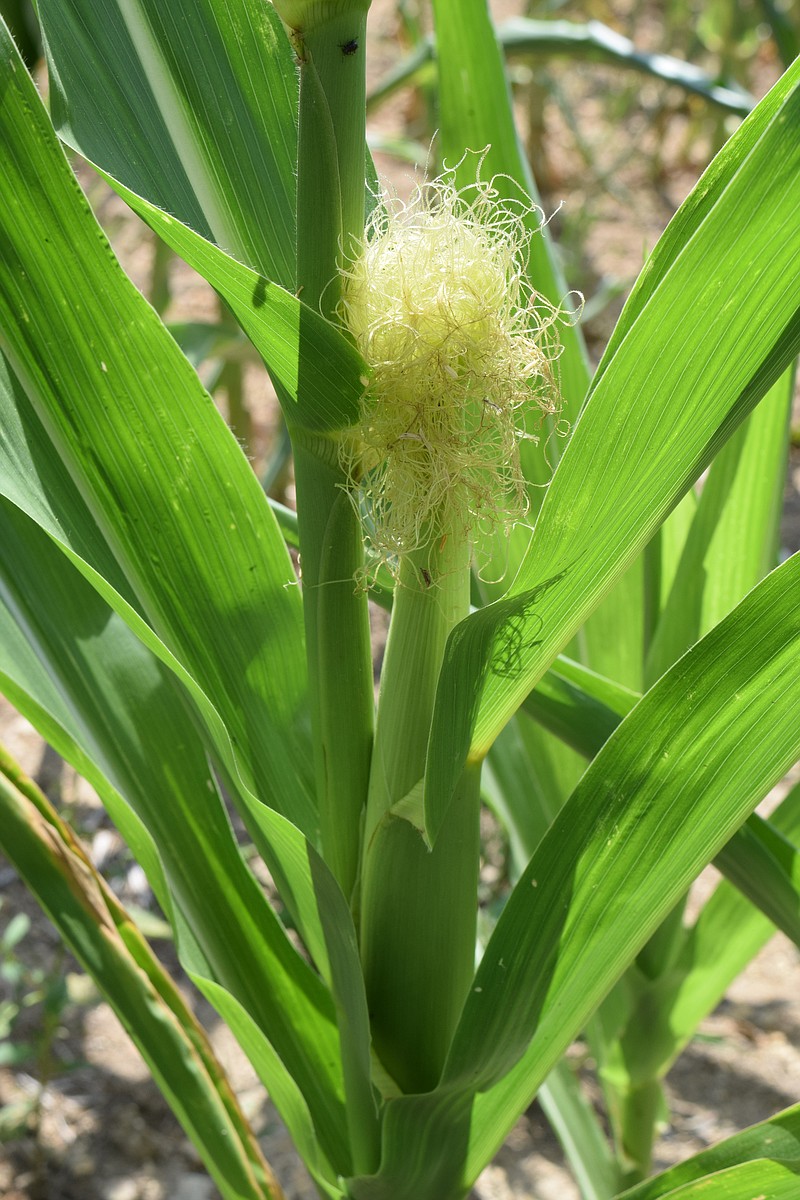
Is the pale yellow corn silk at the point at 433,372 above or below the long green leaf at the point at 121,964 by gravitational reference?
above

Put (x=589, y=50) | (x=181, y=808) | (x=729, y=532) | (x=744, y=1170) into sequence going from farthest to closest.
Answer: (x=589, y=50)
(x=729, y=532)
(x=181, y=808)
(x=744, y=1170)

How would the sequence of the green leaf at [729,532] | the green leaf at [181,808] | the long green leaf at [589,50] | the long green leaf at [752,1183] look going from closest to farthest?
the long green leaf at [752,1183], the green leaf at [181,808], the green leaf at [729,532], the long green leaf at [589,50]

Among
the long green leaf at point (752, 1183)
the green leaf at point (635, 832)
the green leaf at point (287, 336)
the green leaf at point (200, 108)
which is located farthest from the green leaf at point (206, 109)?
the long green leaf at point (752, 1183)

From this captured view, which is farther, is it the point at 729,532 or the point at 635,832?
the point at 729,532

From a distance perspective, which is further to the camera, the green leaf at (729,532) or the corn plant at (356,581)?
the green leaf at (729,532)

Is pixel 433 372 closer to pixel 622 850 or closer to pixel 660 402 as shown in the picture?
pixel 660 402

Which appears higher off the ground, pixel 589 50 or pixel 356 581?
pixel 589 50

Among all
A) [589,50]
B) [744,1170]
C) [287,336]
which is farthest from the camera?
[589,50]

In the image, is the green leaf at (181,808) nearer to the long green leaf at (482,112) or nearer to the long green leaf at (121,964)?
the long green leaf at (121,964)

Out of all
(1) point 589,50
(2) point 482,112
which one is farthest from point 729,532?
(1) point 589,50
